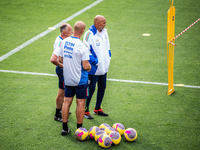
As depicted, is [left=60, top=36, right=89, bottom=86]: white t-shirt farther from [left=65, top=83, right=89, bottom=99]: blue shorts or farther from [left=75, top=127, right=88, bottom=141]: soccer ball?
[left=75, top=127, right=88, bottom=141]: soccer ball

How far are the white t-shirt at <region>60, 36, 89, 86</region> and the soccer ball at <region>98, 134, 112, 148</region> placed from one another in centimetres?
110

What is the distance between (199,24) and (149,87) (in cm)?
601

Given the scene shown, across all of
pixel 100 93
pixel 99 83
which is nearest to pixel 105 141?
pixel 100 93

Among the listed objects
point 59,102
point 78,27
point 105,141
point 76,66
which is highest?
point 78,27

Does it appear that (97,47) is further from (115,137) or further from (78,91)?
(115,137)

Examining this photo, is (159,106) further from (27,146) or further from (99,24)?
(27,146)

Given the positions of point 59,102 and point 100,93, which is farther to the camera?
point 100,93

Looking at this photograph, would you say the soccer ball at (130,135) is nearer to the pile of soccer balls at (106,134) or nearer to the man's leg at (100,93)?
the pile of soccer balls at (106,134)

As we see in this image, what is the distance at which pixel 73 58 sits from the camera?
172 inches

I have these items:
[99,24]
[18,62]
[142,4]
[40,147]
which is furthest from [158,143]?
[142,4]

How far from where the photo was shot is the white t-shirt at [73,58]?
14.2ft

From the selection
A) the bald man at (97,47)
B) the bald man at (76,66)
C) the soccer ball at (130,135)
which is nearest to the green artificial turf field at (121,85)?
the soccer ball at (130,135)

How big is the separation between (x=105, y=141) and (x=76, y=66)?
1471mm

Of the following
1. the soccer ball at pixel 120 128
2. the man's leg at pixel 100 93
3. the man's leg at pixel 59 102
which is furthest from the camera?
the man's leg at pixel 100 93
